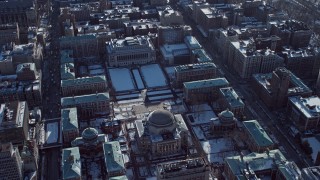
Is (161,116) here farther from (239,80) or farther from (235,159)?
(239,80)

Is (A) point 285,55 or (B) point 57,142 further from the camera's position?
(A) point 285,55

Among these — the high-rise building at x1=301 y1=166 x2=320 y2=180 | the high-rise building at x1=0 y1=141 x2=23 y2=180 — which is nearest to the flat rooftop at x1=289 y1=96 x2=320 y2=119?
the high-rise building at x1=301 y1=166 x2=320 y2=180

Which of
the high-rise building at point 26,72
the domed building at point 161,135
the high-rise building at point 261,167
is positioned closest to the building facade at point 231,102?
the domed building at point 161,135

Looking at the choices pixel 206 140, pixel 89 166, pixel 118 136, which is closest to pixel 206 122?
pixel 206 140

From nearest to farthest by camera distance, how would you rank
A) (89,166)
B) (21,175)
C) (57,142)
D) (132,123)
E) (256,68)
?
1. (21,175)
2. (89,166)
3. (57,142)
4. (132,123)
5. (256,68)

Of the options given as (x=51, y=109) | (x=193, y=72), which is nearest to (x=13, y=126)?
(x=51, y=109)

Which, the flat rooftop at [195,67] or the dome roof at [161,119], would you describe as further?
the flat rooftop at [195,67]

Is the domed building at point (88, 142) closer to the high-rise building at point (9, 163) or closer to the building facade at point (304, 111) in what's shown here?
the high-rise building at point (9, 163)
